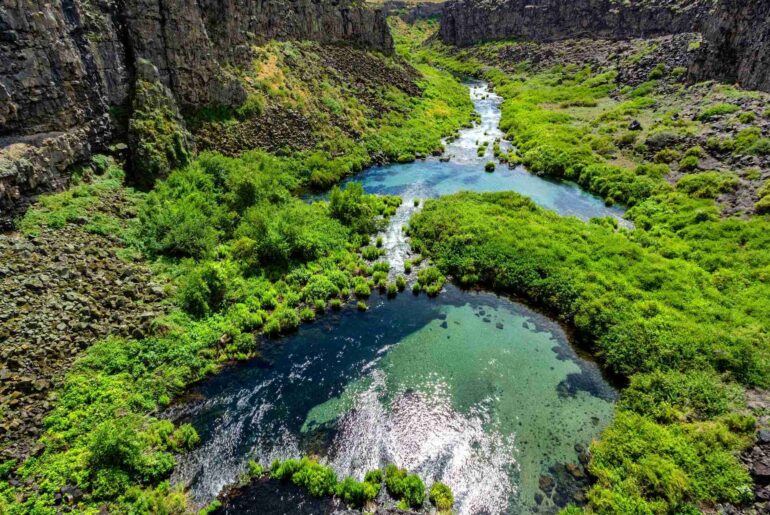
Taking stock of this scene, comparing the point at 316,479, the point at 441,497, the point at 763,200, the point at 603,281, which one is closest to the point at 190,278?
the point at 316,479

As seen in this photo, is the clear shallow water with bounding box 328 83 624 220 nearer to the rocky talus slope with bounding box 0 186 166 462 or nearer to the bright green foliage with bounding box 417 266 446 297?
the bright green foliage with bounding box 417 266 446 297

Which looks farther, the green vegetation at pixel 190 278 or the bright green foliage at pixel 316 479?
the bright green foliage at pixel 316 479

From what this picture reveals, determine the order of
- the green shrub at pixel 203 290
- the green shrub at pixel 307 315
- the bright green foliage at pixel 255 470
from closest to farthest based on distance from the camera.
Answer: the bright green foliage at pixel 255 470, the green shrub at pixel 203 290, the green shrub at pixel 307 315

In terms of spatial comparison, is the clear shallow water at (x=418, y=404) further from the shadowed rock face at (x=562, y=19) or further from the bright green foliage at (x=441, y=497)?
the shadowed rock face at (x=562, y=19)

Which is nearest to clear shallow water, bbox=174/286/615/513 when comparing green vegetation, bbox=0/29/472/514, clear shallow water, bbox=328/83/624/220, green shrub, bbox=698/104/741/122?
green vegetation, bbox=0/29/472/514

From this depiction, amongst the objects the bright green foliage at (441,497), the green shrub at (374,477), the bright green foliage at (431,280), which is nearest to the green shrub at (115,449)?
the green shrub at (374,477)

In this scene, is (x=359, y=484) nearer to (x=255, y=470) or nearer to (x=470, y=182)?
(x=255, y=470)
